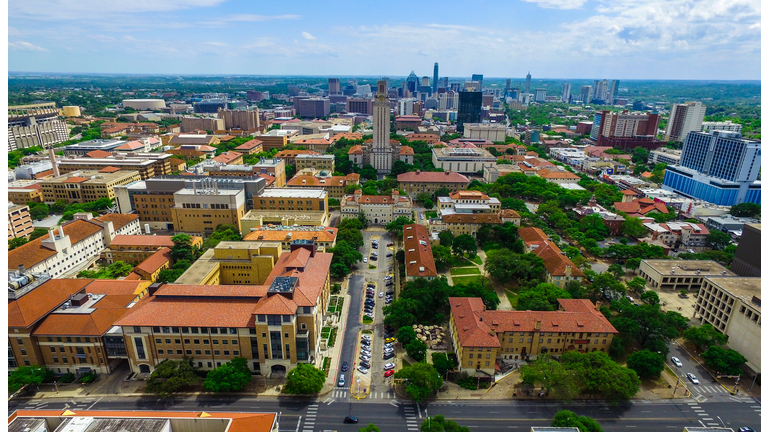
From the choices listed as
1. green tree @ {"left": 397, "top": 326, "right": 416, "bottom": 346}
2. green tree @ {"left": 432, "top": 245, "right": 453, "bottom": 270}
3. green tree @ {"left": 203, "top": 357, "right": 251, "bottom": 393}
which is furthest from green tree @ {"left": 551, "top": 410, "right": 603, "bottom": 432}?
green tree @ {"left": 432, "top": 245, "right": 453, "bottom": 270}

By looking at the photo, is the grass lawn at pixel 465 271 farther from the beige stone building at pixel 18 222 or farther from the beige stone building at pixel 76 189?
the beige stone building at pixel 76 189

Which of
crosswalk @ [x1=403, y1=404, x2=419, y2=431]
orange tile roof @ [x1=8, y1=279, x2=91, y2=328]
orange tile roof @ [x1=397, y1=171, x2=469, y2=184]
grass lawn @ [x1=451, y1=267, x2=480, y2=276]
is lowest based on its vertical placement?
crosswalk @ [x1=403, y1=404, x2=419, y2=431]

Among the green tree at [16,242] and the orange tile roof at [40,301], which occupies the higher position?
the orange tile roof at [40,301]

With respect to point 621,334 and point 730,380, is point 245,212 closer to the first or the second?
point 621,334

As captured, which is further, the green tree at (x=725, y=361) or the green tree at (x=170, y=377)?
the green tree at (x=725, y=361)

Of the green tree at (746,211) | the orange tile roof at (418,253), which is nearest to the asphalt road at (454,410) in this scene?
the orange tile roof at (418,253)

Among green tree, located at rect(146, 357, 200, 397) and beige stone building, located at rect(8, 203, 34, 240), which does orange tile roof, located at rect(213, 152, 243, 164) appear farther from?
green tree, located at rect(146, 357, 200, 397)
